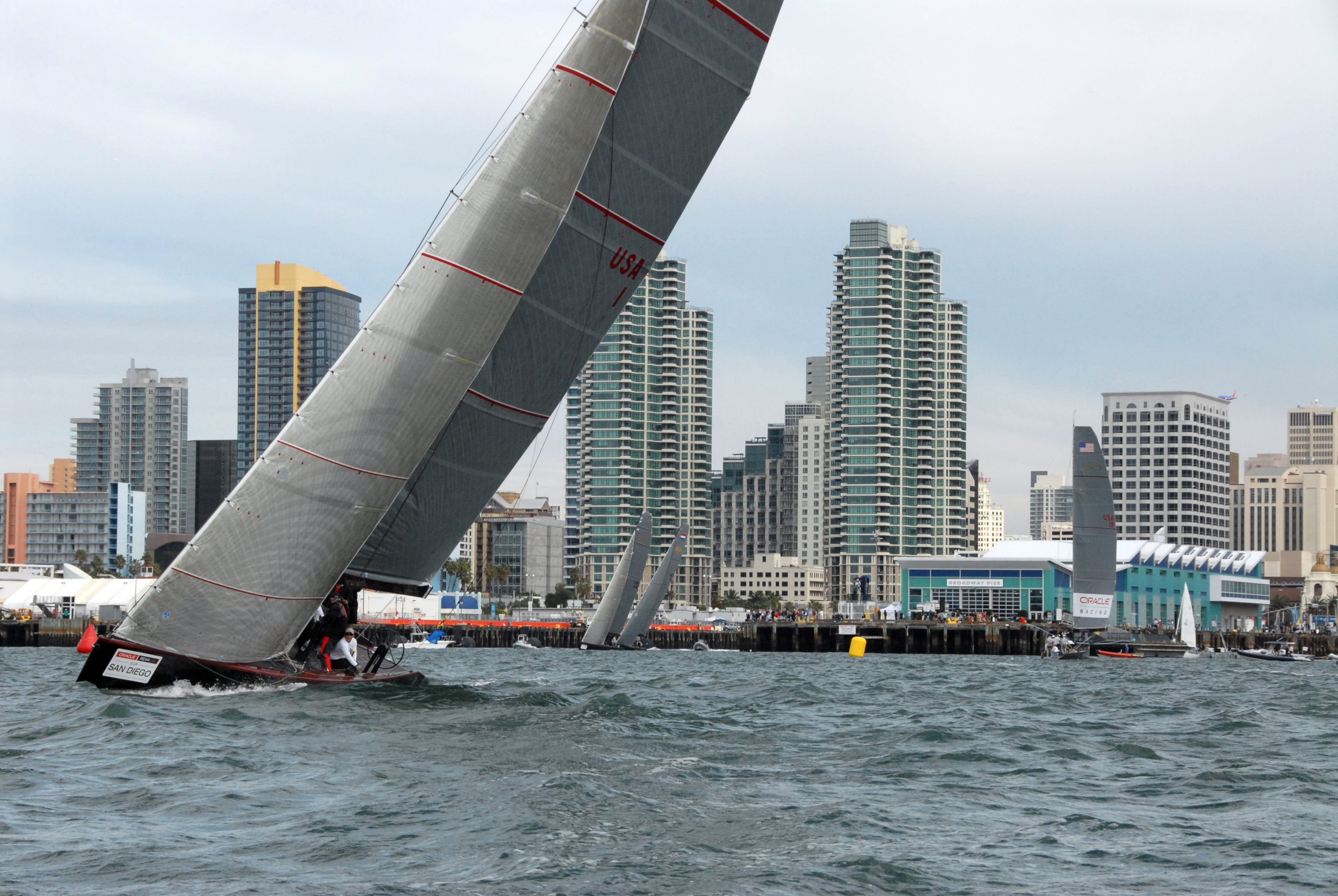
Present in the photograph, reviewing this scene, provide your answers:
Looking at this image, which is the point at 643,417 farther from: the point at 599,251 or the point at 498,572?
the point at 599,251

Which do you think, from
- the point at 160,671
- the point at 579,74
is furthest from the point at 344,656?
the point at 579,74

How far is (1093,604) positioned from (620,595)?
73.5ft

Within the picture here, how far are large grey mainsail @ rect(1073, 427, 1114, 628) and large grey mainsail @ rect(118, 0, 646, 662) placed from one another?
46853 mm

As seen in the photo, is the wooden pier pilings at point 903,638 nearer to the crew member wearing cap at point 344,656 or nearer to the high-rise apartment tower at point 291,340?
the crew member wearing cap at point 344,656

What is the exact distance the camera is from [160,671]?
62.0 feet

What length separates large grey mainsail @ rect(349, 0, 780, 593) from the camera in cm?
2147

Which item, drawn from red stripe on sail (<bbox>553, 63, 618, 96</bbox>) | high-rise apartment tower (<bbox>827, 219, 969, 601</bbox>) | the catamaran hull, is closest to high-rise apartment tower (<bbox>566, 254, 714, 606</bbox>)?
high-rise apartment tower (<bbox>827, 219, 969, 601</bbox>)

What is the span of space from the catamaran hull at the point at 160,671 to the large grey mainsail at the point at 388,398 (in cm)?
16

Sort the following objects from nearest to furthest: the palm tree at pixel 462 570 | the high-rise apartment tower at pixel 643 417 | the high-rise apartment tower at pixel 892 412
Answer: the high-rise apartment tower at pixel 892 412, the palm tree at pixel 462 570, the high-rise apartment tower at pixel 643 417

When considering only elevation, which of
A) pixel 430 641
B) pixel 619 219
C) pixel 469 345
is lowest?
pixel 430 641

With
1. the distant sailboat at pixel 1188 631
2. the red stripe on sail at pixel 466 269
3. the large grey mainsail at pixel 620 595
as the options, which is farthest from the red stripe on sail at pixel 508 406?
the distant sailboat at pixel 1188 631

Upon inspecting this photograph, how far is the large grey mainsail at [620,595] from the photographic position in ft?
227

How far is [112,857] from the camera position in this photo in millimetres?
9422

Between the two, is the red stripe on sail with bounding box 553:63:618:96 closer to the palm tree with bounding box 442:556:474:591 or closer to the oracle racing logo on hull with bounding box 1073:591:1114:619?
the oracle racing logo on hull with bounding box 1073:591:1114:619
